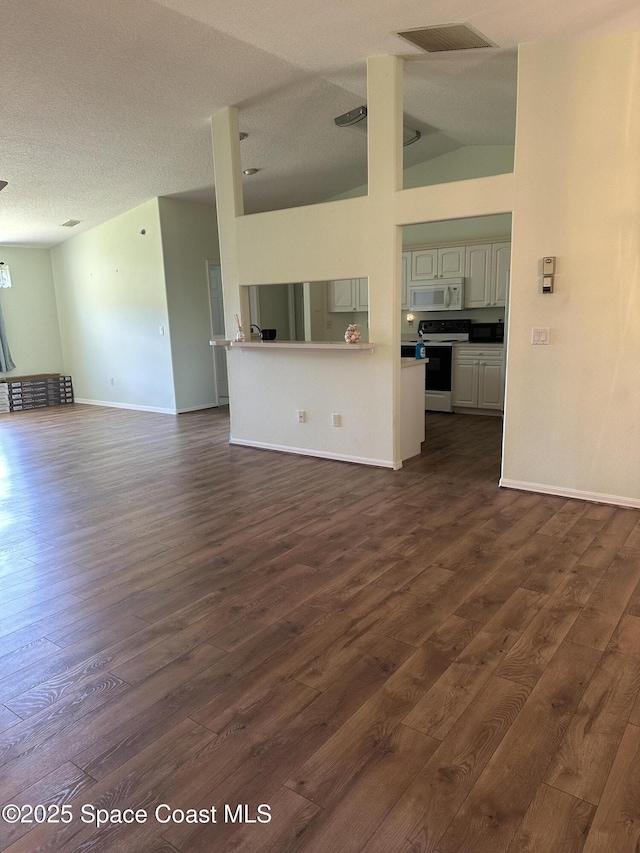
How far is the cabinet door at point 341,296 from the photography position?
841 cm

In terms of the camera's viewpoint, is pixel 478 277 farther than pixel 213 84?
Yes

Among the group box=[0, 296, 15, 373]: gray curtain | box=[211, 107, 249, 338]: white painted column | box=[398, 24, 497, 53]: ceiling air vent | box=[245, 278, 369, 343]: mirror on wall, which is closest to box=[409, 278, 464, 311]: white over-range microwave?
box=[245, 278, 369, 343]: mirror on wall

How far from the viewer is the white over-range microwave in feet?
23.9

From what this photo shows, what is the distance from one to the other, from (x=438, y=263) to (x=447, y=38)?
3.85m

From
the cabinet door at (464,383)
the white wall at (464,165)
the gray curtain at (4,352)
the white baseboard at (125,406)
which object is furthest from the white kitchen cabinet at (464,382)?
the gray curtain at (4,352)

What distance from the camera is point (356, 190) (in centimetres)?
832

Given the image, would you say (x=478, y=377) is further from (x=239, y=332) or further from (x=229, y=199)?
(x=229, y=199)

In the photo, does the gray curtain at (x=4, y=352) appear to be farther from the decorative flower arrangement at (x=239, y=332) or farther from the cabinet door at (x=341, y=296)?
the decorative flower arrangement at (x=239, y=332)

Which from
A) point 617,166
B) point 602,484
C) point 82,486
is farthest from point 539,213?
point 82,486

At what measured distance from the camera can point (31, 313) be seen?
9336 mm

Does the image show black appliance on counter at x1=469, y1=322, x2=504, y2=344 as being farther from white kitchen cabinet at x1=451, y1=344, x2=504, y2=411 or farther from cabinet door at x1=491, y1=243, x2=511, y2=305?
cabinet door at x1=491, y1=243, x2=511, y2=305

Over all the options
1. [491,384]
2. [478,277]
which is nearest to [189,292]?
[478,277]

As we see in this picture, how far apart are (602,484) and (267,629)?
2.68m

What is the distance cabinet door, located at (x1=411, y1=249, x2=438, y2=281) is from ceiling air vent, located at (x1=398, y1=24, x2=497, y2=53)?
366 cm
